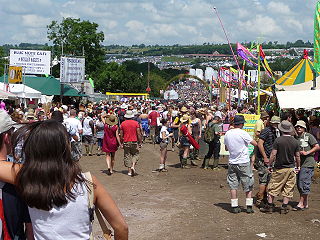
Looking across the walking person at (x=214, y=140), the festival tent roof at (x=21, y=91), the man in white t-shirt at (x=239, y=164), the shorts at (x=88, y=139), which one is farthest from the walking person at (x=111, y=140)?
the festival tent roof at (x=21, y=91)

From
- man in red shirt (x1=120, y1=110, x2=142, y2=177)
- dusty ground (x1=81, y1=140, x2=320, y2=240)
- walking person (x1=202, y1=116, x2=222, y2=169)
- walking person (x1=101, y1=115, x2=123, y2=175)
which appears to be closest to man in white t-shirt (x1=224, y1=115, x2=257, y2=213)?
dusty ground (x1=81, y1=140, x2=320, y2=240)

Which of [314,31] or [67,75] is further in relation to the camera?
[67,75]

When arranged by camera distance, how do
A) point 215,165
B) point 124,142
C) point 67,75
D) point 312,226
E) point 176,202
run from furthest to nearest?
1. point 67,75
2. point 215,165
3. point 124,142
4. point 176,202
5. point 312,226

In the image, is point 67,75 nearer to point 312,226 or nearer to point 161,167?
point 161,167

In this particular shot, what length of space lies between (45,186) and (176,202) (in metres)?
8.04

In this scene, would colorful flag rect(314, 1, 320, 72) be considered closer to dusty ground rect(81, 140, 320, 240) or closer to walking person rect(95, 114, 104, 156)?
dusty ground rect(81, 140, 320, 240)

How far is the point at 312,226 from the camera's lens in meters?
8.96

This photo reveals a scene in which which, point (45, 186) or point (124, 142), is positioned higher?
point (45, 186)

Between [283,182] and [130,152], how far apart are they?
5.62 metres

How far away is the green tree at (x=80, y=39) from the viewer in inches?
3014

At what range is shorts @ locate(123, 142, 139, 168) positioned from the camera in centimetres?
1440

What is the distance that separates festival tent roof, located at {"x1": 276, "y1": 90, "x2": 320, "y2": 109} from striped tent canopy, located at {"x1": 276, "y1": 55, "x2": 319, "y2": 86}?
648cm

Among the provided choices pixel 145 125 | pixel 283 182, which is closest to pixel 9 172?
pixel 283 182

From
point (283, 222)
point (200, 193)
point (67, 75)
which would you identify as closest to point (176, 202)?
point (200, 193)
